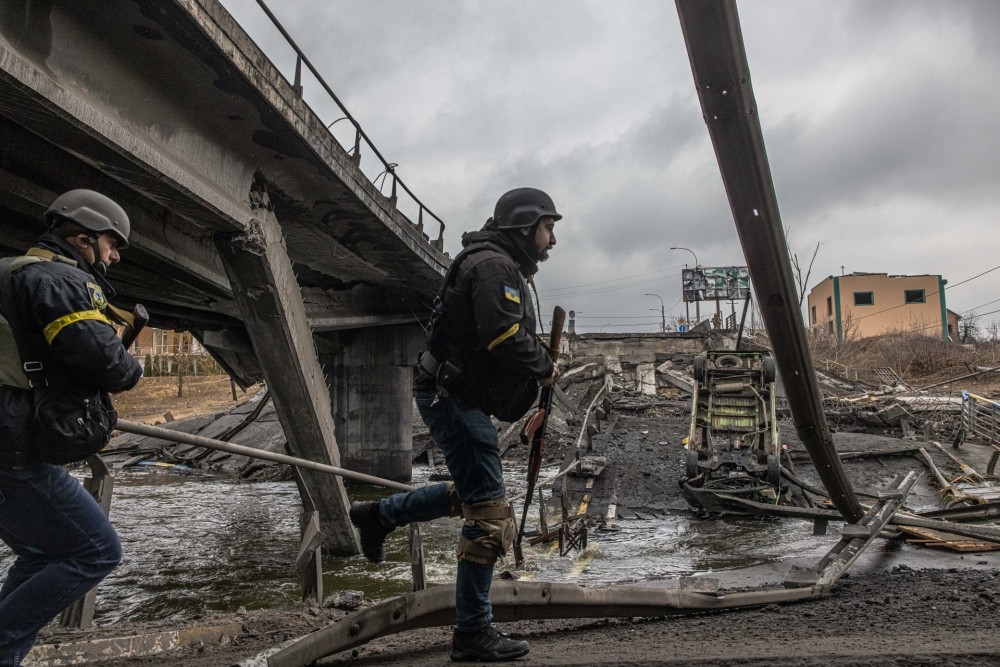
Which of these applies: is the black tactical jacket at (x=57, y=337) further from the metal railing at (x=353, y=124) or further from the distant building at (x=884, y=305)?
the distant building at (x=884, y=305)

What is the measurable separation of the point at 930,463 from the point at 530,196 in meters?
10.7

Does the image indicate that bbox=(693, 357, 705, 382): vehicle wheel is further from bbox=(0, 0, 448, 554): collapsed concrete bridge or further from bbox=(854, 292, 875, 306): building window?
bbox=(854, 292, 875, 306): building window

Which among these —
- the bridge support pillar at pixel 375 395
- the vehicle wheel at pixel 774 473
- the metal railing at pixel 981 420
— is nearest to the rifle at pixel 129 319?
the vehicle wheel at pixel 774 473

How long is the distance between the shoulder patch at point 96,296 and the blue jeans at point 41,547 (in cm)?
58

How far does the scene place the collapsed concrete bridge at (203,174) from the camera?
4.48 m

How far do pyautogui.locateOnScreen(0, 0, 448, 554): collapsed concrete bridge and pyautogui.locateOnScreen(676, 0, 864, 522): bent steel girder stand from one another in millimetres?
3861

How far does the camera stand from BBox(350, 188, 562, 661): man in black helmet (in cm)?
268

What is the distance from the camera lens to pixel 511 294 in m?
2.68

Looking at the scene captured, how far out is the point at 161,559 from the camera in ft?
25.3

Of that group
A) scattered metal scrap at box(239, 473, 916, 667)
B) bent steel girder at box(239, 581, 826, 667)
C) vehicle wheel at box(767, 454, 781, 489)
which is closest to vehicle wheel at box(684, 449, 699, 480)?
vehicle wheel at box(767, 454, 781, 489)

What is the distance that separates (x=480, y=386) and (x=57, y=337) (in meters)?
1.53

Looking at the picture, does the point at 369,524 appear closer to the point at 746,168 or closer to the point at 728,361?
the point at 746,168

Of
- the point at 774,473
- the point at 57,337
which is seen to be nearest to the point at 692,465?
the point at 774,473

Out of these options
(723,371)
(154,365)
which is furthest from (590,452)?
(154,365)
